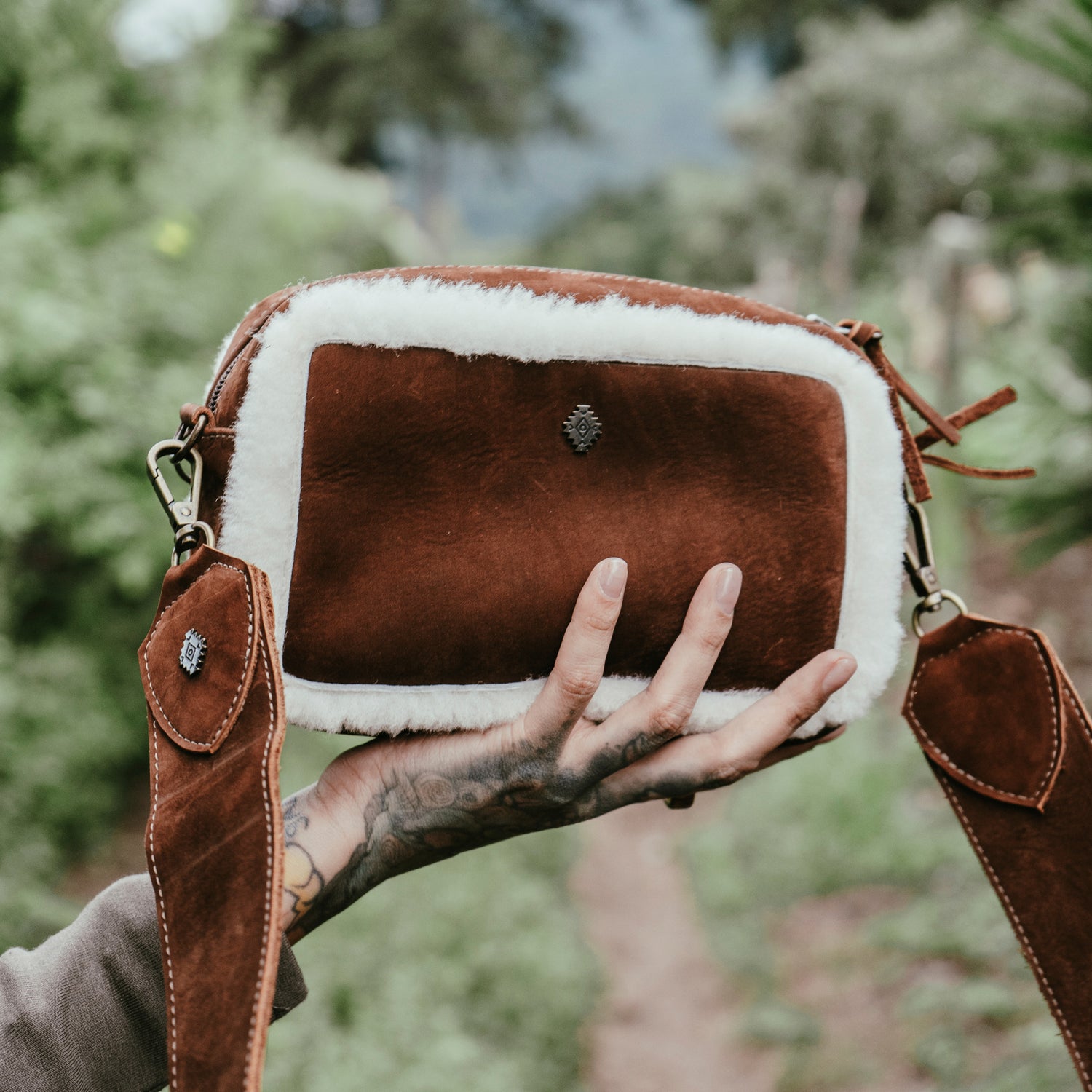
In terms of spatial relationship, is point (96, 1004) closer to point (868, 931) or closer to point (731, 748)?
point (731, 748)

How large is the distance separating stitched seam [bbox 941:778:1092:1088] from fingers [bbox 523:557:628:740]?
1.58 ft

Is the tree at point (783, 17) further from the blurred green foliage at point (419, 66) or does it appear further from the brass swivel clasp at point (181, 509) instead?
the brass swivel clasp at point (181, 509)

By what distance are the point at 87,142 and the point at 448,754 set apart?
3.72 meters

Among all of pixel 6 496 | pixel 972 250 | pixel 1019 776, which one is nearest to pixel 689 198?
pixel 972 250

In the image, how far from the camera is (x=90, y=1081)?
96cm

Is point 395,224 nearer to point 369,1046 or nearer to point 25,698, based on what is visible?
point 25,698

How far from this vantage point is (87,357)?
11.2ft

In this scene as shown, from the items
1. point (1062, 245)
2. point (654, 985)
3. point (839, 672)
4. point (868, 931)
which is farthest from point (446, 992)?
point (1062, 245)

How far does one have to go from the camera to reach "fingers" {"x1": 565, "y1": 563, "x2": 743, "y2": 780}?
1.08 metres

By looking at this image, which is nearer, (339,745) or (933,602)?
(933,602)

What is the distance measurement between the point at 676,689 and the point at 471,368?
0.47m

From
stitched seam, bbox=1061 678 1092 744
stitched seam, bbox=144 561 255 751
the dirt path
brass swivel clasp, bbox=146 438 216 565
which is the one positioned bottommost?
the dirt path

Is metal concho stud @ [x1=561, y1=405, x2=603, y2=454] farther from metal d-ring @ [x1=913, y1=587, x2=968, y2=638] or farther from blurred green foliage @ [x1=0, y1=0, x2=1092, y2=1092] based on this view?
blurred green foliage @ [x1=0, y1=0, x2=1092, y2=1092]

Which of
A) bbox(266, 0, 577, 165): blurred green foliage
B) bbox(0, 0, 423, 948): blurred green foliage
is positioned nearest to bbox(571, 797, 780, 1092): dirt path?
bbox(0, 0, 423, 948): blurred green foliage
